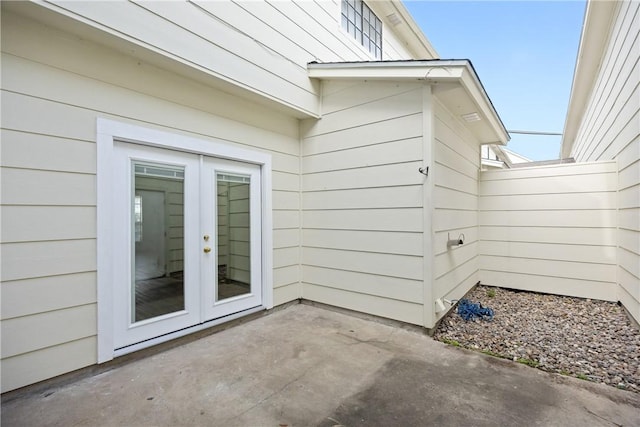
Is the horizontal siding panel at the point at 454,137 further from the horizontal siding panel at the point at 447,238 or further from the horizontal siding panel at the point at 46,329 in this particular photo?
the horizontal siding panel at the point at 46,329

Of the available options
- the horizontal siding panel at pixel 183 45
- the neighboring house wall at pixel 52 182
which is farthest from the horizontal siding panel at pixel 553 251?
the neighboring house wall at pixel 52 182

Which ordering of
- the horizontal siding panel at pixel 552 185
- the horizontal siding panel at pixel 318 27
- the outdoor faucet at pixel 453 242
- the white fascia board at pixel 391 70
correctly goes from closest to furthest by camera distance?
the white fascia board at pixel 391 70, the outdoor faucet at pixel 453 242, the horizontal siding panel at pixel 318 27, the horizontal siding panel at pixel 552 185

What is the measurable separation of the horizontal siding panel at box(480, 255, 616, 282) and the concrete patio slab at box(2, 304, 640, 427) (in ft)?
9.51

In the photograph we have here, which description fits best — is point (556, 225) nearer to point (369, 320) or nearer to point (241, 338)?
point (369, 320)

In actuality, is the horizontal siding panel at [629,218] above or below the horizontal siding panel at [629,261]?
above

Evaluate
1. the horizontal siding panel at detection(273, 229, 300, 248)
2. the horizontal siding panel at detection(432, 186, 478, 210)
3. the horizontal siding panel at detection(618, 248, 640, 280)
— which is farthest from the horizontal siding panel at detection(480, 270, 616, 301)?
the horizontal siding panel at detection(273, 229, 300, 248)

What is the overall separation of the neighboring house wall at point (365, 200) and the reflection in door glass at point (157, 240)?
1.75m

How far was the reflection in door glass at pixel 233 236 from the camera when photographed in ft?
10.8

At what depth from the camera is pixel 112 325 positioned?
94.2 inches

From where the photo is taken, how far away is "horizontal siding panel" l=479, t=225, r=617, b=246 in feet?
13.7

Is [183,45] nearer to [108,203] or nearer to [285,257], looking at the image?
[108,203]

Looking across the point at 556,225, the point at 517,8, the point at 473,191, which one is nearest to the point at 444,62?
the point at 473,191

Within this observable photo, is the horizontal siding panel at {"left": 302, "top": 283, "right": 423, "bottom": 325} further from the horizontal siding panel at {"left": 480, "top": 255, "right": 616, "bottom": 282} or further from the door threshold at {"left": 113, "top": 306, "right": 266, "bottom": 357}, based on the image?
the horizontal siding panel at {"left": 480, "top": 255, "right": 616, "bottom": 282}

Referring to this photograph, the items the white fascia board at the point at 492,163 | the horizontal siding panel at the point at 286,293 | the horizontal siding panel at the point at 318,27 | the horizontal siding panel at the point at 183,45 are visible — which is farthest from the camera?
the white fascia board at the point at 492,163
